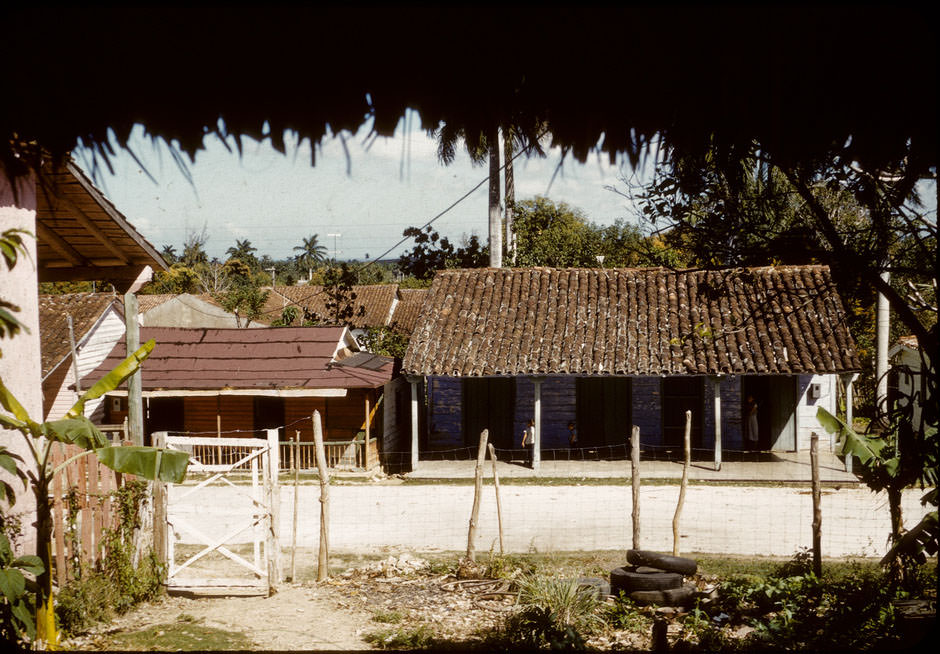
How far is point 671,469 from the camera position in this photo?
1720 cm

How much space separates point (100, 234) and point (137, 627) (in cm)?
586

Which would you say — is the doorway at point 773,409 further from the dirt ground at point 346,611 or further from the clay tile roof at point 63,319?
the clay tile roof at point 63,319

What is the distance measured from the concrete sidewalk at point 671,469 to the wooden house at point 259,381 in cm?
259

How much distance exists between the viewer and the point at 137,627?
24.7 ft

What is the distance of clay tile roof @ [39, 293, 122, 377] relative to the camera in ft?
66.5

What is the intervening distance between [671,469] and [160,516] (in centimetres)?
1191

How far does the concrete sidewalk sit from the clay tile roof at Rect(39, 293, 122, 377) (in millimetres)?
10665

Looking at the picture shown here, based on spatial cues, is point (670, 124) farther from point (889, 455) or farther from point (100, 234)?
point (100, 234)

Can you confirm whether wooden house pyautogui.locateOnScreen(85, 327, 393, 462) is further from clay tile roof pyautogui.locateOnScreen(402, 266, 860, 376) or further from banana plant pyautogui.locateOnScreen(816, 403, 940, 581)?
Result: banana plant pyautogui.locateOnScreen(816, 403, 940, 581)

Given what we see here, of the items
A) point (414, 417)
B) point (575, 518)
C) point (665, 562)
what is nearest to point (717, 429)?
point (575, 518)

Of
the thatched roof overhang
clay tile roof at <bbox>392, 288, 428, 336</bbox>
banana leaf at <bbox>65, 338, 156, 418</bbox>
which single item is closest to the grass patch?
banana leaf at <bbox>65, 338, 156, 418</bbox>

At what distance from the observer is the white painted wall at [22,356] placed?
24.8 feet

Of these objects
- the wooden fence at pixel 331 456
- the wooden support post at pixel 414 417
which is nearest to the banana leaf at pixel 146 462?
the wooden support post at pixel 414 417

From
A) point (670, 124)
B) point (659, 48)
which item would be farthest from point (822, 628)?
point (659, 48)
